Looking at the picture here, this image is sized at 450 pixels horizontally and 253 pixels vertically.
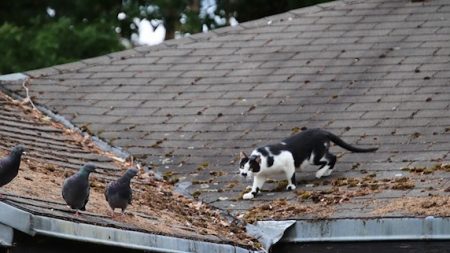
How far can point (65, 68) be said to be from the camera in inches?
Result: 557

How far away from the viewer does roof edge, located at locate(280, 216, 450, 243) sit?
910cm

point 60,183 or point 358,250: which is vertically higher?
point 60,183

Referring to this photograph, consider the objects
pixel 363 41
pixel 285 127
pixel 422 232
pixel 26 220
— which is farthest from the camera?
pixel 363 41

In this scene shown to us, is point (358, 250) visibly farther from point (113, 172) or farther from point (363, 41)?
point (363, 41)

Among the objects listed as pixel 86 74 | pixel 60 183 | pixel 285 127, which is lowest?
pixel 60 183

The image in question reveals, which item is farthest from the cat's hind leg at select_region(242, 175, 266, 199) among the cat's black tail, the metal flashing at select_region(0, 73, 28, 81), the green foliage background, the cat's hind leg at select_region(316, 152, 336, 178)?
the green foliage background

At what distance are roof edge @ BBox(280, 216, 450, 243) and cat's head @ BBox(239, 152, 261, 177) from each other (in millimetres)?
960

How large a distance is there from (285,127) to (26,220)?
4735mm

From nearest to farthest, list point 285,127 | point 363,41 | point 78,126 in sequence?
point 285,127 → point 78,126 → point 363,41

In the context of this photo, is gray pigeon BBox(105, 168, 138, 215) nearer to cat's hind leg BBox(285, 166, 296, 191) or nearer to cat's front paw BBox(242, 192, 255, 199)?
cat's front paw BBox(242, 192, 255, 199)

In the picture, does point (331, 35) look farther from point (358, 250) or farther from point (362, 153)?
point (358, 250)

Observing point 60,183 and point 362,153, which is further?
point 362,153

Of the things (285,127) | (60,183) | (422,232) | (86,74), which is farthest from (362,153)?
(86,74)

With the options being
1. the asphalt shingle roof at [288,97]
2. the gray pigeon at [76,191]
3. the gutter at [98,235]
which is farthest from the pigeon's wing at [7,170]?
the asphalt shingle roof at [288,97]
